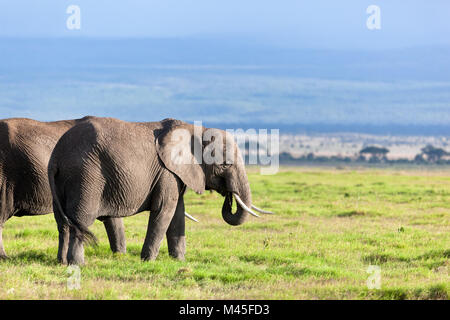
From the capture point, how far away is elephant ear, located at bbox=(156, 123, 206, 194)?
12297 mm

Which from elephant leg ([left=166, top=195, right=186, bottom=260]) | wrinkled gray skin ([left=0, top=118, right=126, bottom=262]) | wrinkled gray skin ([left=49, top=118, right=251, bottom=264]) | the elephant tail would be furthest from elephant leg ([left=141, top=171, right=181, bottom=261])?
wrinkled gray skin ([left=0, top=118, right=126, bottom=262])

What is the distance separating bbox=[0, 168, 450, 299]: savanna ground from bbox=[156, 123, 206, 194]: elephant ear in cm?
130

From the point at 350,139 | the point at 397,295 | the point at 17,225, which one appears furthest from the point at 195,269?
the point at 350,139

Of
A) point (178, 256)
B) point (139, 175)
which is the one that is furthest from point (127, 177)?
point (178, 256)

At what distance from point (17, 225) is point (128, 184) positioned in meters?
7.23

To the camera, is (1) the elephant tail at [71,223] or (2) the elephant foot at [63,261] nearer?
(1) the elephant tail at [71,223]

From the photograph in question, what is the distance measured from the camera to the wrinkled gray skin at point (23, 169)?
1250cm

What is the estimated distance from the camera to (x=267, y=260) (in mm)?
12867

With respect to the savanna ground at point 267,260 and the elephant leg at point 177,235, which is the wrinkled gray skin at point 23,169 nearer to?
the savanna ground at point 267,260

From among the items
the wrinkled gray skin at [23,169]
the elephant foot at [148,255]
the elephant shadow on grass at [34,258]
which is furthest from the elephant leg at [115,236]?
the elephant foot at [148,255]

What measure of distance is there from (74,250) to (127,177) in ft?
4.23

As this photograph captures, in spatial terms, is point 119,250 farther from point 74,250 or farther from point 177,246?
point 74,250

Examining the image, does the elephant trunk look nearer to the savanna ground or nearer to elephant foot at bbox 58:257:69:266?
the savanna ground

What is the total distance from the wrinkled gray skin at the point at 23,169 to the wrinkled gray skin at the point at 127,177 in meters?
0.97
